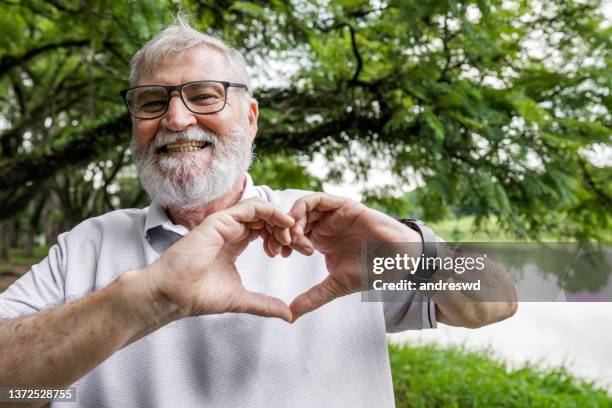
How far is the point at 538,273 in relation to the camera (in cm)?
161

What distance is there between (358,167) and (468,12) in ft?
7.58

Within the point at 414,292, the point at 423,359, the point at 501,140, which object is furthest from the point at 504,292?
the point at 423,359

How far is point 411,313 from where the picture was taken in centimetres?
194

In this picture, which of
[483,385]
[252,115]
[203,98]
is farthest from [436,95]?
[483,385]

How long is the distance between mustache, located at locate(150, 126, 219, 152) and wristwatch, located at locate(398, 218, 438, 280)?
3.18ft

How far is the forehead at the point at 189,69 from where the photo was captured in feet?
6.66

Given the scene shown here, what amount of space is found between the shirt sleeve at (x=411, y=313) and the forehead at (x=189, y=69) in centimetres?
124

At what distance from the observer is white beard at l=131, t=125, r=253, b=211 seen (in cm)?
206

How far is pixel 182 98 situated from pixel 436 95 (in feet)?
7.26

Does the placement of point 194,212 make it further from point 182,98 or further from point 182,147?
point 182,98

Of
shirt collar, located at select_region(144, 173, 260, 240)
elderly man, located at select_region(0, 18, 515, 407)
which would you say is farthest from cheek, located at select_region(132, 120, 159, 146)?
shirt collar, located at select_region(144, 173, 260, 240)

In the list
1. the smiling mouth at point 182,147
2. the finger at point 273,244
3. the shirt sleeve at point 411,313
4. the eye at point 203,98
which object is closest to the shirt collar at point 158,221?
the smiling mouth at point 182,147

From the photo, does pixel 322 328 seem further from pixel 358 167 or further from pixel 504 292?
pixel 358 167

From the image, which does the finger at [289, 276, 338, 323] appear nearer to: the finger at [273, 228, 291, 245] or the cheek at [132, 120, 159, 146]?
the finger at [273, 228, 291, 245]
